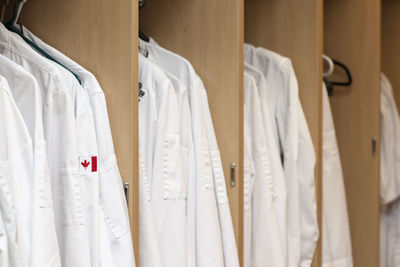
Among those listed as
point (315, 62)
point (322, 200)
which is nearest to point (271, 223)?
point (322, 200)

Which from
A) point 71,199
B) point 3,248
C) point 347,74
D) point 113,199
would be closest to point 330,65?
point 347,74

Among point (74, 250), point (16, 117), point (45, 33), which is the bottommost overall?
point (74, 250)

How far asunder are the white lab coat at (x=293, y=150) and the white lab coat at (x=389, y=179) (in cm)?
76

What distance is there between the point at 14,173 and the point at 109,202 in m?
0.29

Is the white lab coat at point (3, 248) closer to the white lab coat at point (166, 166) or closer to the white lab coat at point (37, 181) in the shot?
the white lab coat at point (37, 181)

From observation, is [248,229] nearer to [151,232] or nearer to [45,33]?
[151,232]

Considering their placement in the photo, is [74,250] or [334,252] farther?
[334,252]

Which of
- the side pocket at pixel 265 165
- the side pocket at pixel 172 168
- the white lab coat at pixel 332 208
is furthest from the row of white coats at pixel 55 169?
the white lab coat at pixel 332 208

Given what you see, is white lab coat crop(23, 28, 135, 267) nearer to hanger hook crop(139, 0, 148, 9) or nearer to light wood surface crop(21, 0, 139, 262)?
light wood surface crop(21, 0, 139, 262)

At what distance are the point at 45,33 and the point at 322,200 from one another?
53.3 inches

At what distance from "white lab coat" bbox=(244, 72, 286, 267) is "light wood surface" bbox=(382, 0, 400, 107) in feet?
4.31

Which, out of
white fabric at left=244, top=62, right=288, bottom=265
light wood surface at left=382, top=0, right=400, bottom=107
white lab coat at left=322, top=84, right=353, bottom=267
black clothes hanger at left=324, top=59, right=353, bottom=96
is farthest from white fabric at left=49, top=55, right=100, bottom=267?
light wood surface at left=382, top=0, right=400, bottom=107

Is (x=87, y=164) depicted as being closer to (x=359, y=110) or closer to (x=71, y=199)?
(x=71, y=199)

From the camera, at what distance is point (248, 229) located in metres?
2.27
